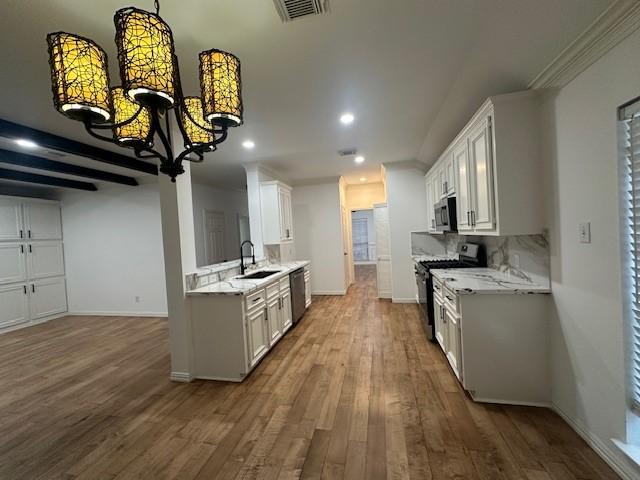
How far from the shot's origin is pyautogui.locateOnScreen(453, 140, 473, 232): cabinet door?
8.88ft

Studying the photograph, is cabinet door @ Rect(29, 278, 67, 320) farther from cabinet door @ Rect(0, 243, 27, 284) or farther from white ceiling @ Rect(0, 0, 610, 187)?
white ceiling @ Rect(0, 0, 610, 187)

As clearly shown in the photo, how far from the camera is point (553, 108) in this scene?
6.42ft

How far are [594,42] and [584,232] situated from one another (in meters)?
1.06

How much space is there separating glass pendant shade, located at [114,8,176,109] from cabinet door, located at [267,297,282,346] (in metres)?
2.65

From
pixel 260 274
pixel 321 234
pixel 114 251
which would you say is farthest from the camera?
pixel 321 234

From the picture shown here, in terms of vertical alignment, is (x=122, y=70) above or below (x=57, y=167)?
below

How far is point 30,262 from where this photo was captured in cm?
527

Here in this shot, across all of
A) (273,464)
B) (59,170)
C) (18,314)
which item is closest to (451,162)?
(273,464)

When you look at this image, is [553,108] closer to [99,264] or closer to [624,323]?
[624,323]

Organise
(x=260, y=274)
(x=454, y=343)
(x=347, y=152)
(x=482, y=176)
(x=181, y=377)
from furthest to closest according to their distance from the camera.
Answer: (x=347, y=152) < (x=260, y=274) < (x=181, y=377) < (x=454, y=343) < (x=482, y=176)

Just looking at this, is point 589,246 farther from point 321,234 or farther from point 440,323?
point 321,234

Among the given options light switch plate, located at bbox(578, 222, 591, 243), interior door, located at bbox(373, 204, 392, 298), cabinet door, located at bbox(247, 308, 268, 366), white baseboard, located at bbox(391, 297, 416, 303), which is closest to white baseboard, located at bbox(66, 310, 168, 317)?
cabinet door, located at bbox(247, 308, 268, 366)

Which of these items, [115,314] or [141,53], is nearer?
[141,53]

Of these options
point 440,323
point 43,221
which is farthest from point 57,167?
point 440,323
